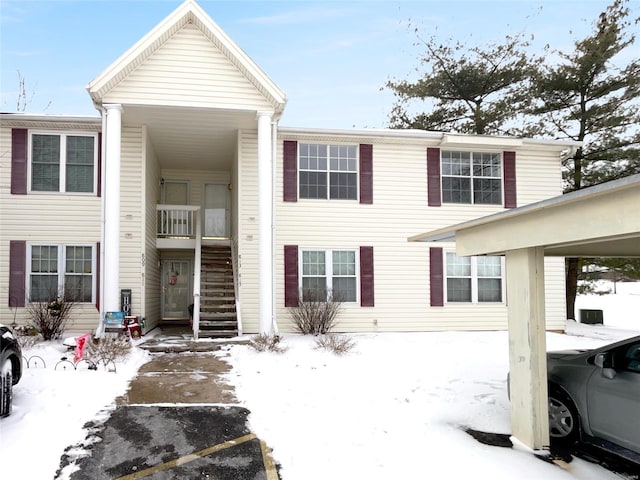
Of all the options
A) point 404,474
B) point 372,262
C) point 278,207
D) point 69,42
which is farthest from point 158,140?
point 69,42

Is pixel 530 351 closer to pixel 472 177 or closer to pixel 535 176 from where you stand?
pixel 472 177

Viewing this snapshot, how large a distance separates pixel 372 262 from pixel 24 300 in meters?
8.74

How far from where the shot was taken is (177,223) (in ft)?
44.8

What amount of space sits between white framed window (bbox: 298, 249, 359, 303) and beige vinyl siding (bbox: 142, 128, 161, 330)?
3.99 metres

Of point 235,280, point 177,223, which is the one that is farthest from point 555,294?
point 177,223

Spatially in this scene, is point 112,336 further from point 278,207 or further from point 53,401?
point 278,207

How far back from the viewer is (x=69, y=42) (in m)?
20.7

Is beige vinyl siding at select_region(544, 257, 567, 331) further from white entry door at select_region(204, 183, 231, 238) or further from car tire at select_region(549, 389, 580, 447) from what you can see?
white entry door at select_region(204, 183, 231, 238)

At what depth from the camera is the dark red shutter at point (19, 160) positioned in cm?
1135

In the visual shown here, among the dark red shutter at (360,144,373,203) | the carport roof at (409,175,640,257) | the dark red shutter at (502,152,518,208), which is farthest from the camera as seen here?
the dark red shutter at (502,152,518,208)

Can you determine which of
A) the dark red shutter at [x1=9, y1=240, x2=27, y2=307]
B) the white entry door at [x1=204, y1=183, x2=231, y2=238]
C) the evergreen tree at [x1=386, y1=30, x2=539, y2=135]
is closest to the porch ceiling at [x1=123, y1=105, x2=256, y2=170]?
the white entry door at [x1=204, y1=183, x2=231, y2=238]

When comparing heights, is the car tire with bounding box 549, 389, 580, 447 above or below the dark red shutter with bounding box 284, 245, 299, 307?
below

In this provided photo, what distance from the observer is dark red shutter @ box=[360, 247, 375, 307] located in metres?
12.4

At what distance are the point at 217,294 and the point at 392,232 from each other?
16.8 ft
